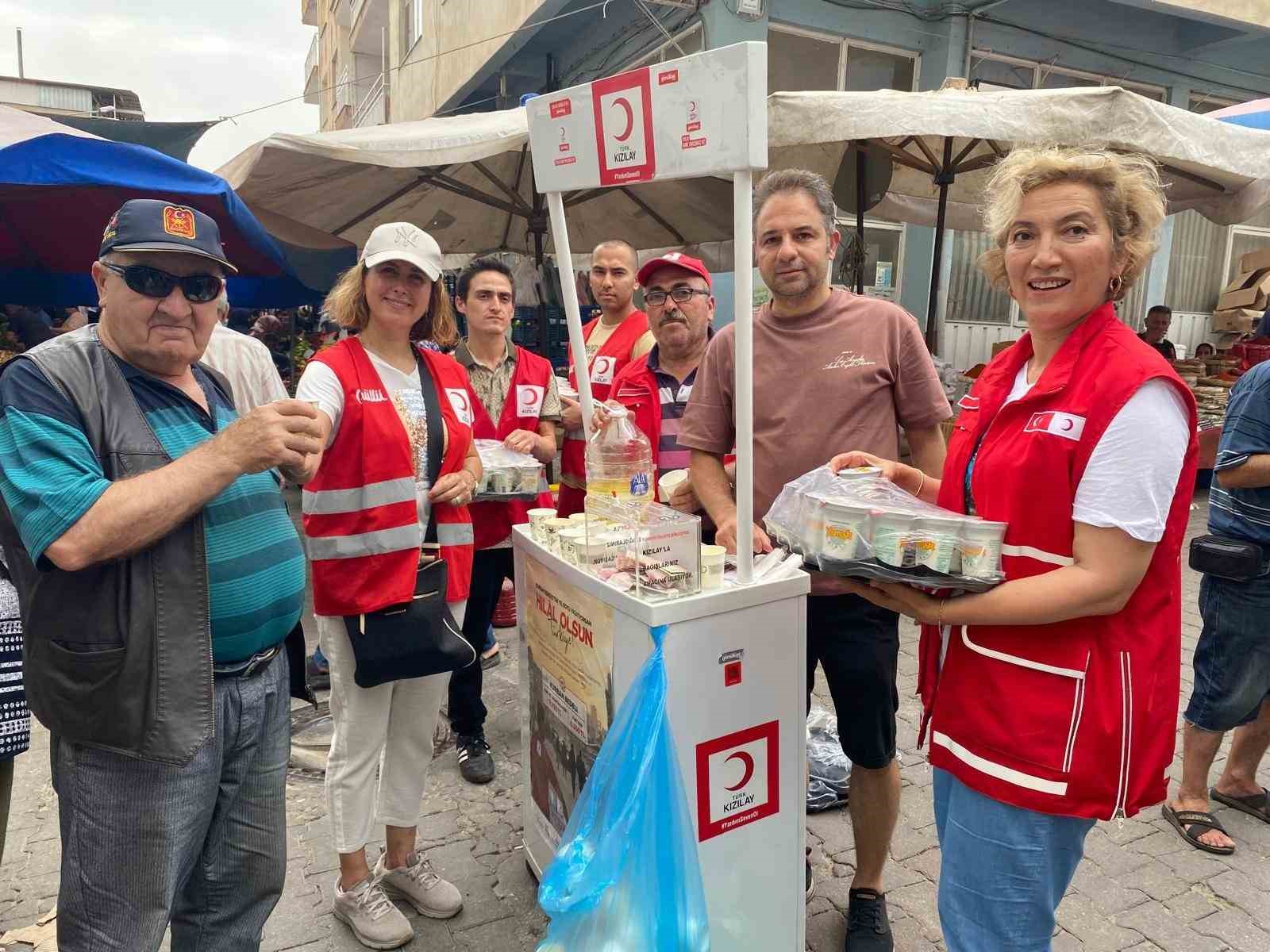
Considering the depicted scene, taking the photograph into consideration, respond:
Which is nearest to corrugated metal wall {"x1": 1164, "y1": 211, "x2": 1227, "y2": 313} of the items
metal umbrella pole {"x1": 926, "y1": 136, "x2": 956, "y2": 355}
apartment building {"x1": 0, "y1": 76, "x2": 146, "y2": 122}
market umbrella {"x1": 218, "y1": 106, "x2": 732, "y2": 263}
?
metal umbrella pole {"x1": 926, "y1": 136, "x2": 956, "y2": 355}

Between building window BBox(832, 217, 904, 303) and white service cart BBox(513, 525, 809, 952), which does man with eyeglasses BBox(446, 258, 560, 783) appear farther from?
building window BBox(832, 217, 904, 303)

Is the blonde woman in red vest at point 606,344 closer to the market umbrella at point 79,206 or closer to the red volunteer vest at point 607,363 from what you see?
the red volunteer vest at point 607,363

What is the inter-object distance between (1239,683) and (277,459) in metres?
3.41

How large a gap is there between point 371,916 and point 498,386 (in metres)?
2.26

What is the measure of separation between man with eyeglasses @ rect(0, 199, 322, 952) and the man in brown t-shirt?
1.36 m

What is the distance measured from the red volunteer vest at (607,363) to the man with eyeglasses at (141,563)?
6.34 feet

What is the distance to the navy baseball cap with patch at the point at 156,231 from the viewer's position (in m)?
1.66

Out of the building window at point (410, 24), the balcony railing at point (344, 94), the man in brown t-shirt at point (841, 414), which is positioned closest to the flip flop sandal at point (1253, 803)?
the man in brown t-shirt at point (841, 414)

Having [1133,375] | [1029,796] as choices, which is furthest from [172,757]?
[1133,375]

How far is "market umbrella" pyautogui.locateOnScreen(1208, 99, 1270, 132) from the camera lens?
5.64 metres

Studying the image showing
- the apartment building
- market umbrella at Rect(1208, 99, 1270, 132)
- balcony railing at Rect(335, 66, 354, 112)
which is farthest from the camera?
balcony railing at Rect(335, 66, 354, 112)

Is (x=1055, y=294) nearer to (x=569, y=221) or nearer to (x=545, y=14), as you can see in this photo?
(x=569, y=221)

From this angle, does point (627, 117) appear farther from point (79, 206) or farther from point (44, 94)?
point (44, 94)

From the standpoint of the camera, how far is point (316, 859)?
2982mm
